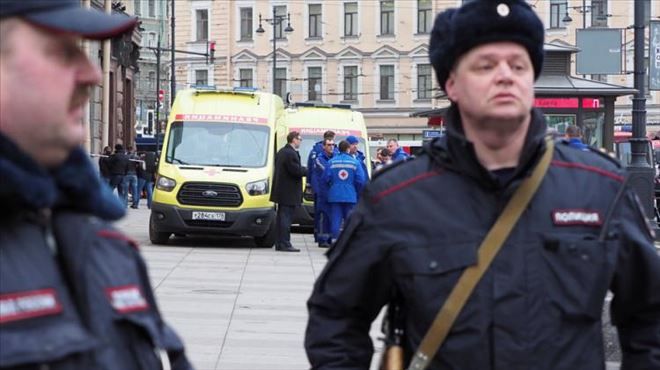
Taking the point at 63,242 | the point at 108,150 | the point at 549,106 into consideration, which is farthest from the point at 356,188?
the point at 63,242

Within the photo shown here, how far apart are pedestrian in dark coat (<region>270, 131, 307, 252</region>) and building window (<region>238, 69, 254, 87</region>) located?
55311mm

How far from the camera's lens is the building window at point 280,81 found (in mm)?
74562

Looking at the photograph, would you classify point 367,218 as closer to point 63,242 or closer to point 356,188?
point 63,242

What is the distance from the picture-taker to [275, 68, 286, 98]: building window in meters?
74.6

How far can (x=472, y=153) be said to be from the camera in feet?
11.2

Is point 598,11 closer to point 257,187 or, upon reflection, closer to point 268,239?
point 268,239

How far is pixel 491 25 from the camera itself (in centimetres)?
344

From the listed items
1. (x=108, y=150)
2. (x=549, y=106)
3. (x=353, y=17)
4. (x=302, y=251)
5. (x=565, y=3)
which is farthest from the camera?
(x=353, y=17)

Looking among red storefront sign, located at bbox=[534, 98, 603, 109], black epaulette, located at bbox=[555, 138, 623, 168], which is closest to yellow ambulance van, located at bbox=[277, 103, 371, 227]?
red storefront sign, located at bbox=[534, 98, 603, 109]

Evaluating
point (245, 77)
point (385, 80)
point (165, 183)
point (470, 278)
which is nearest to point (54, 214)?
point (470, 278)

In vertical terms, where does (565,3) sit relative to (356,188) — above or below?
above

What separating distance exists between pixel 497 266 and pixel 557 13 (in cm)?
6829

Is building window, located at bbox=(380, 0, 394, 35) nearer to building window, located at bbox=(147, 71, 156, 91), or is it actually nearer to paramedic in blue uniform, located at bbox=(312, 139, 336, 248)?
building window, located at bbox=(147, 71, 156, 91)

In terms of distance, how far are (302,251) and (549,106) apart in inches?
213
